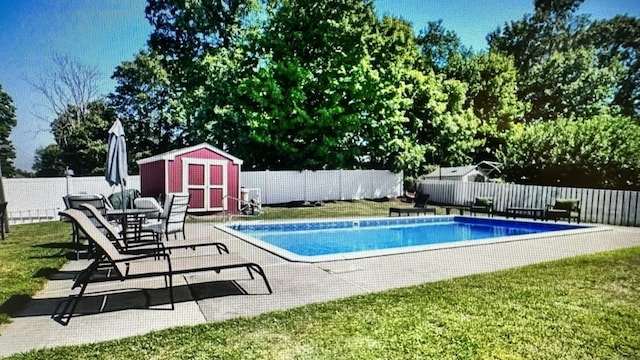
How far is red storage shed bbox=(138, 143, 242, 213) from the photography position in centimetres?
1253

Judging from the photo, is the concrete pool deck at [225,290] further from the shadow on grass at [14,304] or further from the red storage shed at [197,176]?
the red storage shed at [197,176]

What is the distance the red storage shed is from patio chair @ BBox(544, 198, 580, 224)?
9.93 meters

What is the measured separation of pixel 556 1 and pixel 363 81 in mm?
9561

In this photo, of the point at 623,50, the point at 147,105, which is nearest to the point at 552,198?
the point at 623,50

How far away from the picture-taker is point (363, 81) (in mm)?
19234

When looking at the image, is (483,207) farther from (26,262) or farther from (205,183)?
(26,262)

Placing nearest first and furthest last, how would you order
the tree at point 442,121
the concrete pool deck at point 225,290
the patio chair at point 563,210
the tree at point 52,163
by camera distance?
the concrete pool deck at point 225,290, the patio chair at point 563,210, the tree at point 52,163, the tree at point 442,121

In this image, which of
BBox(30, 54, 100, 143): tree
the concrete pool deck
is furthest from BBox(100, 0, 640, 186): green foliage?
the concrete pool deck

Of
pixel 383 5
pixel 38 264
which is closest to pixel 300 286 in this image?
pixel 38 264

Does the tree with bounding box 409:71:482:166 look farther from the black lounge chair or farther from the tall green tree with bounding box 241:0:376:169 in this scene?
the black lounge chair

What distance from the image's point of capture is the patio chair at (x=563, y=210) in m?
11.1

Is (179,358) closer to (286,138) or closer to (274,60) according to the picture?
(286,138)

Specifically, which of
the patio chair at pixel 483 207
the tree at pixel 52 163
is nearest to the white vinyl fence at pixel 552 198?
the patio chair at pixel 483 207

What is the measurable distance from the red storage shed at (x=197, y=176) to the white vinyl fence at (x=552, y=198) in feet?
33.4
